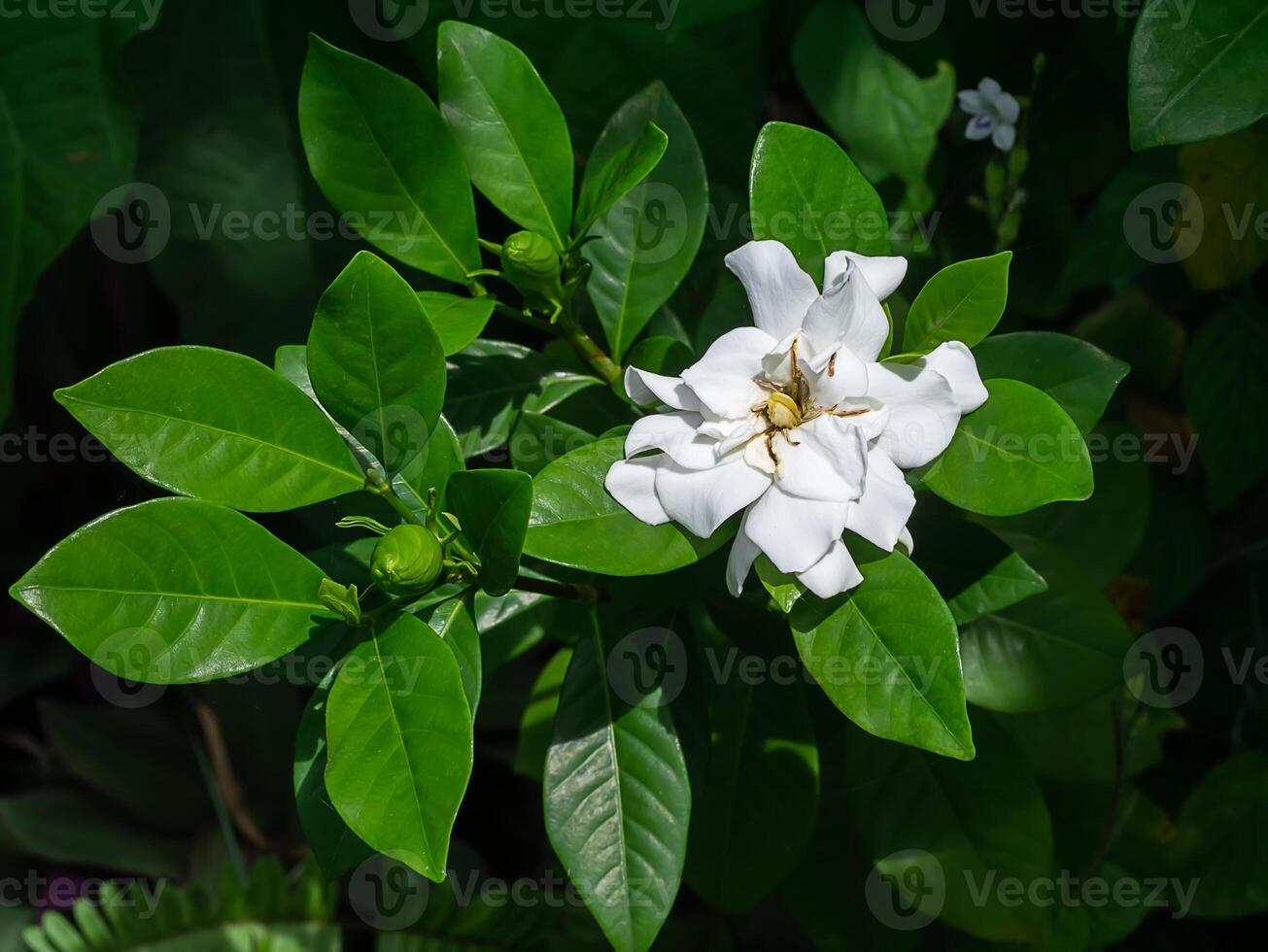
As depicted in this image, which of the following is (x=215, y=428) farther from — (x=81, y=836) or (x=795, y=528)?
(x=81, y=836)

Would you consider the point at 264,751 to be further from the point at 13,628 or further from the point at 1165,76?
the point at 1165,76

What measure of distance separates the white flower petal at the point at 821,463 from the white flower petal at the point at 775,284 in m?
0.08

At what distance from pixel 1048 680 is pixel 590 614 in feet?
1.44

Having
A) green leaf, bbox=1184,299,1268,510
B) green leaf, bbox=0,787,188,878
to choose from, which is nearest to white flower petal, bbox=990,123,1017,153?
green leaf, bbox=1184,299,1268,510

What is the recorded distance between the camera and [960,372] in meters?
0.67

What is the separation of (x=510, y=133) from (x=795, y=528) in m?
0.42

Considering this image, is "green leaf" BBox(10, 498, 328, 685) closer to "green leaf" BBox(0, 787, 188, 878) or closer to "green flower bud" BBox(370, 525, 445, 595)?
"green flower bud" BBox(370, 525, 445, 595)

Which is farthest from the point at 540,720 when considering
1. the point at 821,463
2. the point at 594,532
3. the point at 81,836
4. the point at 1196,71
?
the point at 81,836

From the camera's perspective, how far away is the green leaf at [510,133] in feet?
2.71

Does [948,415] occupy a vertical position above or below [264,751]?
above

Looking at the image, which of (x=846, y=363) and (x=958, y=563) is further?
(x=958, y=563)

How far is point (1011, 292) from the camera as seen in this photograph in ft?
4.58

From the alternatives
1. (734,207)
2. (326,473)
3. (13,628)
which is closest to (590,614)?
(326,473)

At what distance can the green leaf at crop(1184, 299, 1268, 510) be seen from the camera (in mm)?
1291
